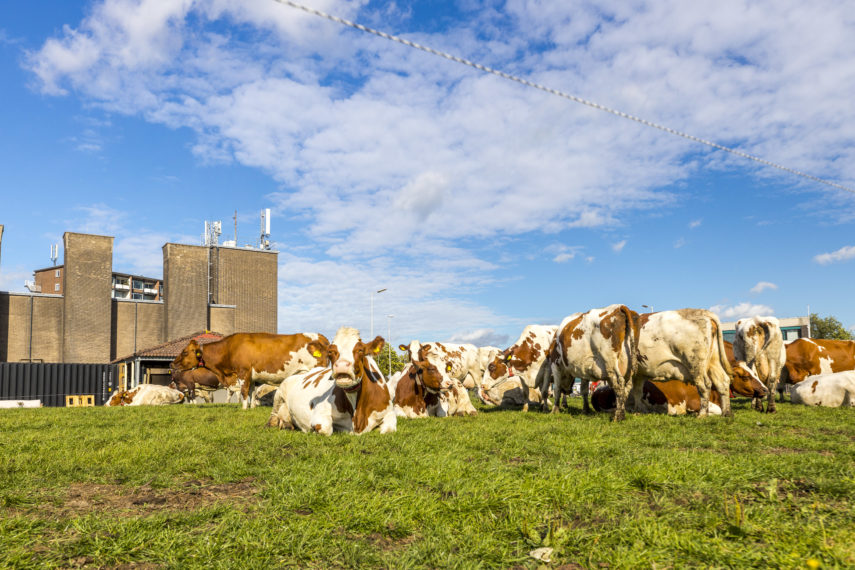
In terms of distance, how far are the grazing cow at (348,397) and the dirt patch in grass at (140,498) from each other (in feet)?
9.68

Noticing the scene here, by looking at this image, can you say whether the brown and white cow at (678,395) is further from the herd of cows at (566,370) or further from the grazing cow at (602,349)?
the grazing cow at (602,349)

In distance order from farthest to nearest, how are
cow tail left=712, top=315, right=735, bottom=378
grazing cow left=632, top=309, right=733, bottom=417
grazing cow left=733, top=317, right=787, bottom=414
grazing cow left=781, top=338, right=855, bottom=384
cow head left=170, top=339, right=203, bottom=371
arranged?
cow head left=170, top=339, right=203, bottom=371 < grazing cow left=781, top=338, right=855, bottom=384 < grazing cow left=733, top=317, right=787, bottom=414 < cow tail left=712, top=315, right=735, bottom=378 < grazing cow left=632, top=309, right=733, bottom=417

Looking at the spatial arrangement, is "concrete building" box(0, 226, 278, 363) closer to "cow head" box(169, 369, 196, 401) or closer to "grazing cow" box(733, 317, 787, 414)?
"cow head" box(169, 369, 196, 401)

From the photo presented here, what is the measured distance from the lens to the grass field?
11.6 ft

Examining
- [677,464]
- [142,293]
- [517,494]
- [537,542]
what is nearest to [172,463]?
[517,494]

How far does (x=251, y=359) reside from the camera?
1745cm

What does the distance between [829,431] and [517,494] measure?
6977 mm

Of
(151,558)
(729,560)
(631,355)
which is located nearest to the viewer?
(729,560)

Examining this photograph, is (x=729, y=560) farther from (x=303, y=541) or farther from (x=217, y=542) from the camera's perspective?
(x=217, y=542)

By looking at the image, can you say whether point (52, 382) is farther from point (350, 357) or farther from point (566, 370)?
point (350, 357)

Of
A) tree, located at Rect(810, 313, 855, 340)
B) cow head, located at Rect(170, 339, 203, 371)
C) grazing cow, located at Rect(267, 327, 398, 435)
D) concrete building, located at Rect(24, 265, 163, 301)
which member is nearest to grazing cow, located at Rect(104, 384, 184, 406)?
cow head, located at Rect(170, 339, 203, 371)

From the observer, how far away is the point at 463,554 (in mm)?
3545

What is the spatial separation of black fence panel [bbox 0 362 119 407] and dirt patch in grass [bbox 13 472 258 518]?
42569 millimetres

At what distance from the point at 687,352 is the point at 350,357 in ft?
24.0
